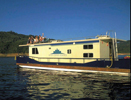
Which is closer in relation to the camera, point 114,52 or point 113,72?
point 113,72

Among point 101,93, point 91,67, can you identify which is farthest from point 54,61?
point 101,93

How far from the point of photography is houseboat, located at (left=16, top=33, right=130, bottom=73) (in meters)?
16.9

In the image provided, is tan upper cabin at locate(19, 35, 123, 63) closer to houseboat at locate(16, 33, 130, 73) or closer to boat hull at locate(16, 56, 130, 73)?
houseboat at locate(16, 33, 130, 73)

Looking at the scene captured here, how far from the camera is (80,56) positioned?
19.9 metres

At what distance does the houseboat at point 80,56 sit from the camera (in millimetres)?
16938

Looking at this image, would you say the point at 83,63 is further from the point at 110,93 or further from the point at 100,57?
the point at 110,93

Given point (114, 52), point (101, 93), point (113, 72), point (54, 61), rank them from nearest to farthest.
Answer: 1. point (101, 93)
2. point (113, 72)
3. point (114, 52)
4. point (54, 61)

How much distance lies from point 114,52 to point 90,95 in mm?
10410

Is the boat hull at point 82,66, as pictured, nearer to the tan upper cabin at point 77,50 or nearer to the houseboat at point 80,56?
the houseboat at point 80,56

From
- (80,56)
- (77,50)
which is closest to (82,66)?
(80,56)

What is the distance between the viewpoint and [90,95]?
8.63m

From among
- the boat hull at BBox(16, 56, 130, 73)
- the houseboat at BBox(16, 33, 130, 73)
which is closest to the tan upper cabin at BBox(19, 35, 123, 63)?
the houseboat at BBox(16, 33, 130, 73)

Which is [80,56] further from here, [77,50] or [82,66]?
[82,66]

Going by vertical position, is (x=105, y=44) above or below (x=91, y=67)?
above
